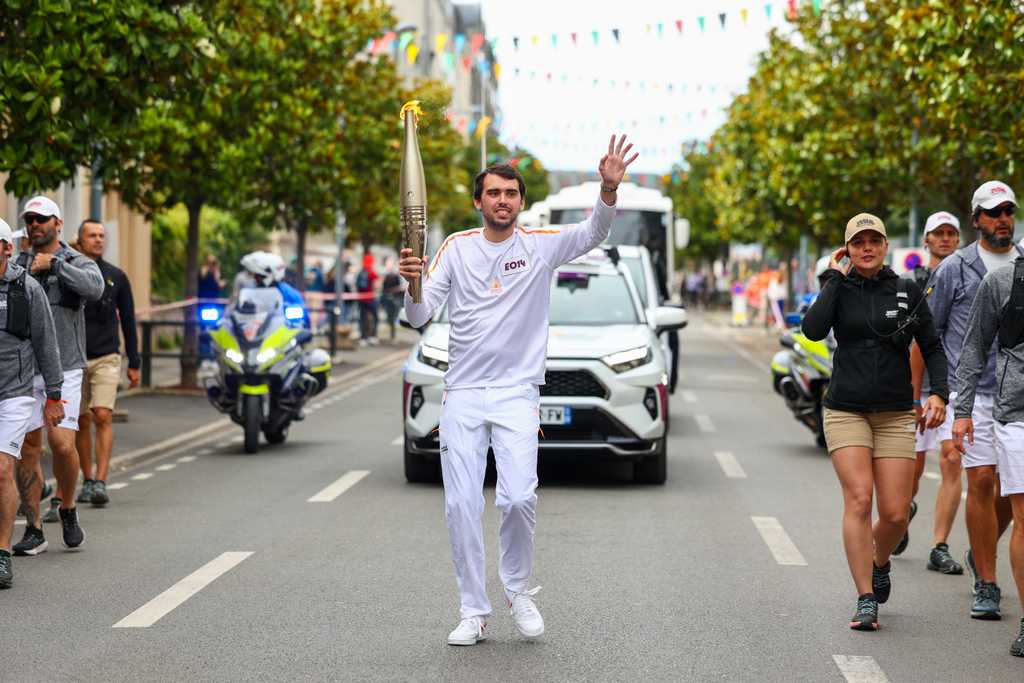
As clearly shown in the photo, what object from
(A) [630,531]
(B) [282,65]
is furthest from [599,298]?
(B) [282,65]

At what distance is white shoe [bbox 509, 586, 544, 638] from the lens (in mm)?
7008

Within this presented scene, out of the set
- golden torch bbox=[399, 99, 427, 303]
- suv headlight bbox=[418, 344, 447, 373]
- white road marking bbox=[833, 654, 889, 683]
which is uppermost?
golden torch bbox=[399, 99, 427, 303]

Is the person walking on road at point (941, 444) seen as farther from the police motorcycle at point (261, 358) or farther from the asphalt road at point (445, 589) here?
the police motorcycle at point (261, 358)

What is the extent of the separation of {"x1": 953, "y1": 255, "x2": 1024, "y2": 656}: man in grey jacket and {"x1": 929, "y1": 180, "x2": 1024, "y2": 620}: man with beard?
18 cm

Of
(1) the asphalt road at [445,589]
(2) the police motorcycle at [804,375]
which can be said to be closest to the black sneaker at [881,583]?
(1) the asphalt road at [445,589]

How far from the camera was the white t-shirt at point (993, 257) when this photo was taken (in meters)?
8.32

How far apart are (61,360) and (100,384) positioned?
1714 mm

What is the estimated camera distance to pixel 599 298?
14.2m

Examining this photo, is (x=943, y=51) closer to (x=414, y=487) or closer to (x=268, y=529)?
(x=414, y=487)

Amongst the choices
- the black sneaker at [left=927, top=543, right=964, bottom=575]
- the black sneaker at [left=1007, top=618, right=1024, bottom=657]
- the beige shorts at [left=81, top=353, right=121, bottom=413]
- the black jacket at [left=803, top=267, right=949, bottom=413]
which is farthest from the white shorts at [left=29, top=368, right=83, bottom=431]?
the black sneaker at [left=1007, top=618, right=1024, bottom=657]

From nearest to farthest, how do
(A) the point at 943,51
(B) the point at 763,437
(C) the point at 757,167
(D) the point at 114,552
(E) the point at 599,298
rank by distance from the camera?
(D) the point at 114,552, (E) the point at 599,298, (A) the point at 943,51, (B) the point at 763,437, (C) the point at 757,167

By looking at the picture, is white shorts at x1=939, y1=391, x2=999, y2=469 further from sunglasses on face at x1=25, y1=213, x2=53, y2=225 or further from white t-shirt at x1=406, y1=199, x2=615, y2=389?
sunglasses on face at x1=25, y1=213, x2=53, y2=225

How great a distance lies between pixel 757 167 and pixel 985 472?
34.5m

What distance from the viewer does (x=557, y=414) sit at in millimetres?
12570
